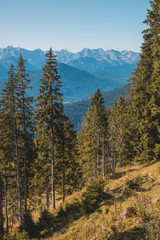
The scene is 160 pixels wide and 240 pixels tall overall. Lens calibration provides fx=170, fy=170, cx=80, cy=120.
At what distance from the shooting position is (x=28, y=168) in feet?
67.4

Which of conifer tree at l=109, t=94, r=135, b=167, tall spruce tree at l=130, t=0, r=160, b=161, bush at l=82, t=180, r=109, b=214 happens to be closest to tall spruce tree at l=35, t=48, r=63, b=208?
bush at l=82, t=180, r=109, b=214

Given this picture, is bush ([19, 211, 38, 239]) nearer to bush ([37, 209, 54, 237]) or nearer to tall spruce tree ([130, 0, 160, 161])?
bush ([37, 209, 54, 237])

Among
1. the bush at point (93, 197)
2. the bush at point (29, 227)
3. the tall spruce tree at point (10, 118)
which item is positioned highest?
the tall spruce tree at point (10, 118)

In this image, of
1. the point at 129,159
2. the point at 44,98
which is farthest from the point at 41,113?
the point at 129,159

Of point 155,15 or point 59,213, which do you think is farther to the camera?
point 155,15

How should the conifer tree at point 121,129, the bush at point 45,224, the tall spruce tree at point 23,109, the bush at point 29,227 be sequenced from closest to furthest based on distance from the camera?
the bush at point 45,224, the bush at point 29,227, the tall spruce tree at point 23,109, the conifer tree at point 121,129

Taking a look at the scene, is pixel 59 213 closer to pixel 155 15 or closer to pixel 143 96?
pixel 143 96

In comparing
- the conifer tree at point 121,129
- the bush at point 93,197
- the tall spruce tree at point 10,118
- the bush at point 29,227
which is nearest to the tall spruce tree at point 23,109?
the tall spruce tree at point 10,118

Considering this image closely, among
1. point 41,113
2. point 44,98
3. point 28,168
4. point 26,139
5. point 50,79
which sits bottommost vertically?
point 28,168

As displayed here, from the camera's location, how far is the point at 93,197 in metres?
12.1

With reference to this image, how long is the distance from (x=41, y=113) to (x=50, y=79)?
3.65 metres

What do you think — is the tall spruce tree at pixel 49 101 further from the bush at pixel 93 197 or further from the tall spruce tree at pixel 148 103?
the tall spruce tree at pixel 148 103

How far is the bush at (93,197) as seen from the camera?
11321mm

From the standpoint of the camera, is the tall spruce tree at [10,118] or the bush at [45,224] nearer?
the bush at [45,224]
